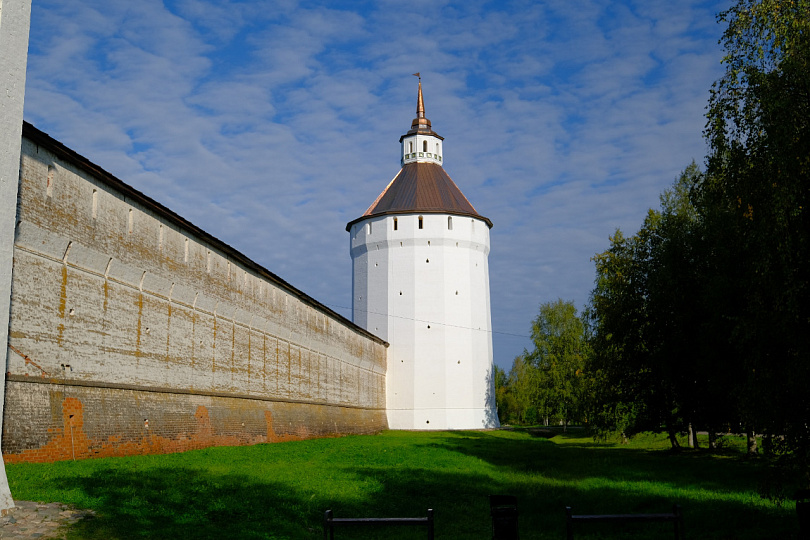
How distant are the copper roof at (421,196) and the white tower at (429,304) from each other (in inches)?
2.8

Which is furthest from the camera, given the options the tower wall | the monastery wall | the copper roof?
the copper roof

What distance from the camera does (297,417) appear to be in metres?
29.1

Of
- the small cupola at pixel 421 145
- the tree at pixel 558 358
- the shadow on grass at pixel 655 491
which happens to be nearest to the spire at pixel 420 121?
the small cupola at pixel 421 145

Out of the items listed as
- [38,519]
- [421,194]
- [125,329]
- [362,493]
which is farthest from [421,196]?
[38,519]

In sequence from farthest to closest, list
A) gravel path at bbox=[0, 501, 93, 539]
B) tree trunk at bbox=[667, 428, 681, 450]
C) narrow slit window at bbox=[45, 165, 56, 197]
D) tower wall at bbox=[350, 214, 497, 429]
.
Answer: tower wall at bbox=[350, 214, 497, 429]
tree trunk at bbox=[667, 428, 681, 450]
narrow slit window at bbox=[45, 165, 56, 197]
gravel path at bbox=[0, 501, 93, 539]

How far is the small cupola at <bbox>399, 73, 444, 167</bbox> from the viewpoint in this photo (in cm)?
5025

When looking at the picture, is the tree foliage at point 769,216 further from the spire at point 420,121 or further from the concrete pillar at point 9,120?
the spire at point 420,121

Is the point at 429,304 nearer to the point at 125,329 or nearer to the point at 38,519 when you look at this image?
the point at 125,329

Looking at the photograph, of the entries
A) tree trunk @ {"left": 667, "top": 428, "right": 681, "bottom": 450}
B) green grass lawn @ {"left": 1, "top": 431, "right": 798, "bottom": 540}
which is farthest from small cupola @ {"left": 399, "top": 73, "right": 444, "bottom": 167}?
green grass lawn @ {"left": 1, "top": 431, "right": 798, "bottom": 540}

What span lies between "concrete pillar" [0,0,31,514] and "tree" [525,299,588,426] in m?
39.2

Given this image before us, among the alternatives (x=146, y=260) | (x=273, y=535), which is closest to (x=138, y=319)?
(x=146, y=260)

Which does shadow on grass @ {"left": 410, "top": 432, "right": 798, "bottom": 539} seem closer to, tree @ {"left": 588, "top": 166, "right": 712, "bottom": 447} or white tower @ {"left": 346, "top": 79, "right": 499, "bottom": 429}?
tree @ {"left": 588, "top": 166, "right": 712, "bottom": 447}

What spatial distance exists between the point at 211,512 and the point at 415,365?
1411 inches

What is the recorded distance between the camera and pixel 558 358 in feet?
169
